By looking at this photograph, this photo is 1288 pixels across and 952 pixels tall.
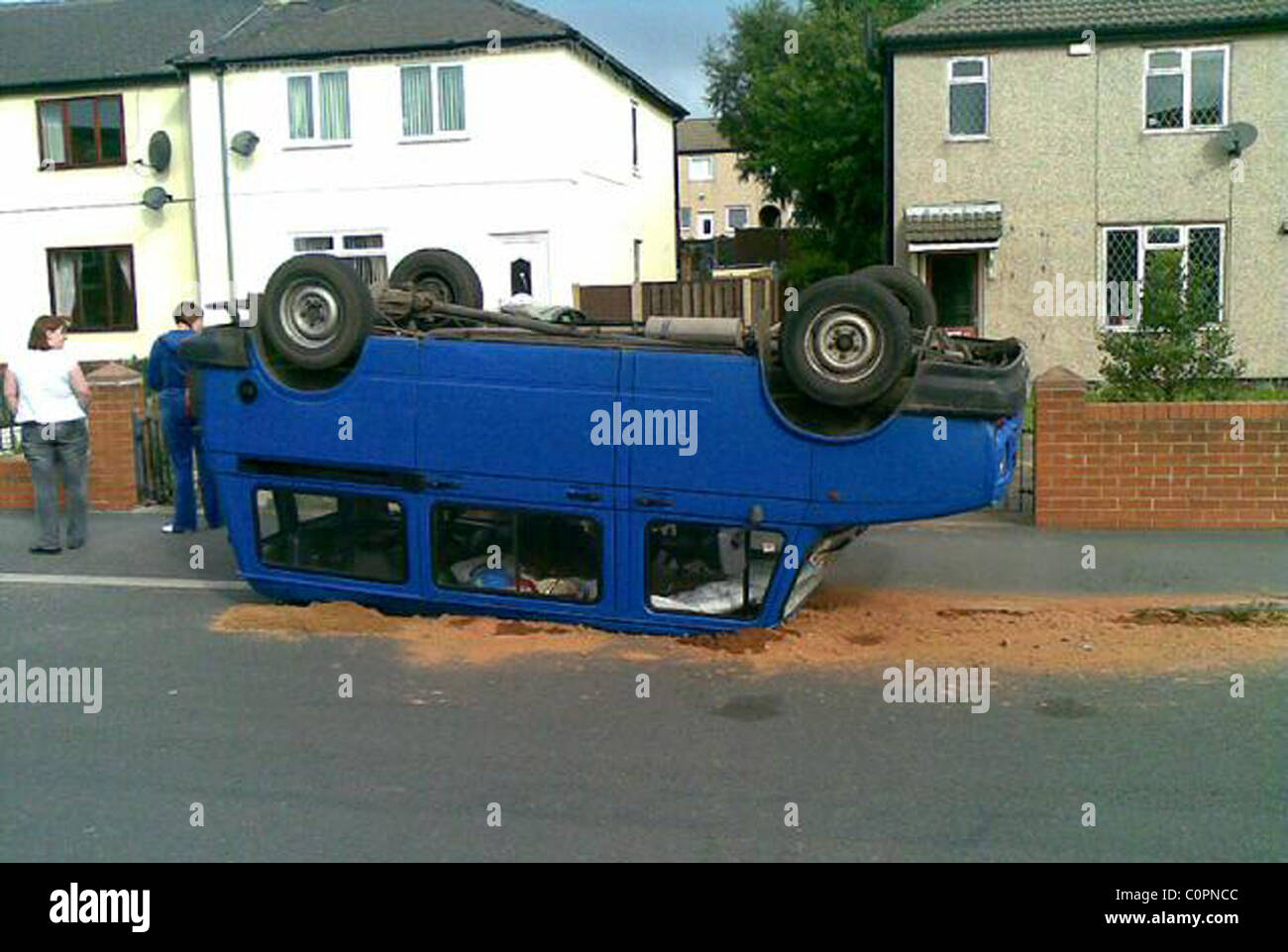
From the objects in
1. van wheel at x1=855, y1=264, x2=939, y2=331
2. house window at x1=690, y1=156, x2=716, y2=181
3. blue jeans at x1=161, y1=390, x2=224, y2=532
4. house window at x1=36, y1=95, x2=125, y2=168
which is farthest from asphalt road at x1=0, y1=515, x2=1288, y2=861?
house window at x1=690, y1=156, x2=716, y2=181

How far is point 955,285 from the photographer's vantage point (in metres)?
24.4

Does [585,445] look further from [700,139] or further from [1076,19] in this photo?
[700,139]

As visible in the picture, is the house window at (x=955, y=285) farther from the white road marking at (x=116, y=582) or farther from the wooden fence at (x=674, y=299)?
the white road marking at (x=116, y=582)

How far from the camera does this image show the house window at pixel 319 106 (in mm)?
24609

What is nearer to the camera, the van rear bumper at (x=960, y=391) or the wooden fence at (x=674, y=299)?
the van rear bumper at (x=960, y=391)

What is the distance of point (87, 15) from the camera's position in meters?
29.5

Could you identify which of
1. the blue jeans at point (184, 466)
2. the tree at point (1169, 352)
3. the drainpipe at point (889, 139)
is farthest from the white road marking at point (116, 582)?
the drainpipe at point (889, 139)

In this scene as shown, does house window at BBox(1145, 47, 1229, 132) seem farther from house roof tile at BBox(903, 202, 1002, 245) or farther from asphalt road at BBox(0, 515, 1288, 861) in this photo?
asphalt road at BBox(0, 515, 1288, 861)

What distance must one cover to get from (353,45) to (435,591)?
61.0ft

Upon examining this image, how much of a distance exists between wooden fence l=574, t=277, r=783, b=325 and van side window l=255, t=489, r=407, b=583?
16271 mm

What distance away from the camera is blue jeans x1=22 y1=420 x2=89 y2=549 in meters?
10.5

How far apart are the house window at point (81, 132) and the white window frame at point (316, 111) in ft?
13.6

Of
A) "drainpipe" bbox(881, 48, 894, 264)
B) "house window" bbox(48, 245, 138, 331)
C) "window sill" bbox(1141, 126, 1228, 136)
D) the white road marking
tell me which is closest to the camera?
the white road marking
